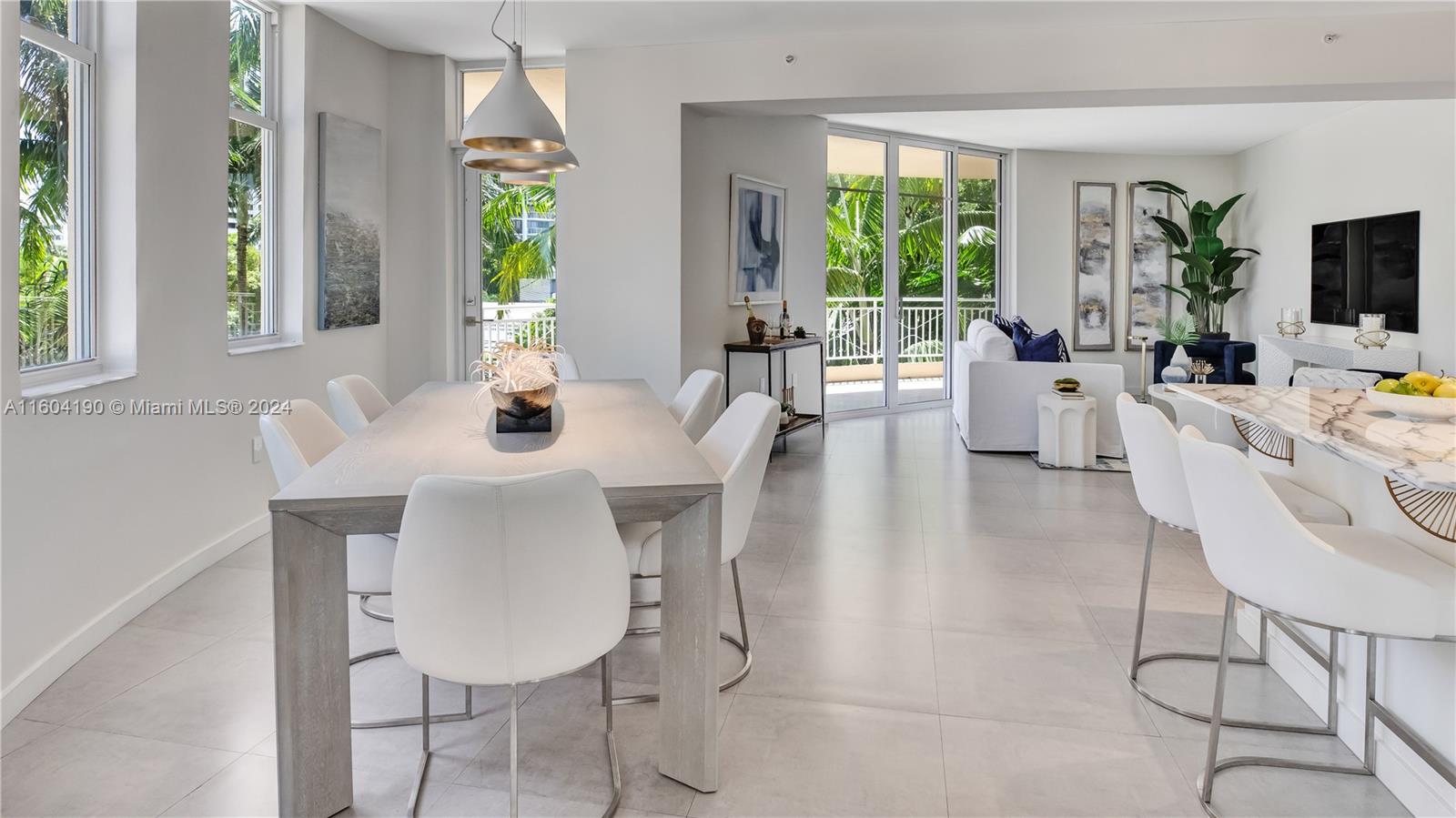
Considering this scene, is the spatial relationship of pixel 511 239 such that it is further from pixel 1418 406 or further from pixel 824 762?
pixel 1418 406

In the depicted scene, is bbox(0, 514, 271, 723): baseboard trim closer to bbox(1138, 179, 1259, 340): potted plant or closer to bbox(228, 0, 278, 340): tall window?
bbox(228, 0, 278, 340): tall window

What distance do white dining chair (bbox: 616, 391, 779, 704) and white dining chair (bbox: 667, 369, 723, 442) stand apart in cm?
53

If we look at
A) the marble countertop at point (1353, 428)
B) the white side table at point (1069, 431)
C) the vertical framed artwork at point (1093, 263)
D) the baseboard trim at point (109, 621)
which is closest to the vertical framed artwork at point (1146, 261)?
the vertical framed artwork at point (1093, 263)

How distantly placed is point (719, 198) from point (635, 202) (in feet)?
3.98

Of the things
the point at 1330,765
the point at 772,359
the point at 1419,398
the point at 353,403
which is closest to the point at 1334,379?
the point at 772,359

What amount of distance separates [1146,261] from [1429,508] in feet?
28.1

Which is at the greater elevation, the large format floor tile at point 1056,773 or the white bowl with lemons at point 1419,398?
the white bowl with lemons at point 1419,398

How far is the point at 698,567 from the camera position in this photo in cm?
220

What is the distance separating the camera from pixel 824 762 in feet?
7.88

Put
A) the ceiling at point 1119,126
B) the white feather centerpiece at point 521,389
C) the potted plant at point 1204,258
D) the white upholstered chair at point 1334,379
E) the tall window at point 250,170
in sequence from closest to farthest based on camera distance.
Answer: the white feather centerpiece at point 521,389 → the tall window at point 250,170 → the white upholstered chair at point 1334,379 → the ceiling at point 1119,126 → the potted plant at point 1204,258

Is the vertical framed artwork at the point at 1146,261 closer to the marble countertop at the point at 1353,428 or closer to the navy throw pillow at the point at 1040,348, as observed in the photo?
the navy throw pillow at the point at 1040,348

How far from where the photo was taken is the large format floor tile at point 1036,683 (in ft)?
8.73

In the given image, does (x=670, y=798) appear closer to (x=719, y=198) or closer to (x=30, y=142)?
(x=30, y=142)

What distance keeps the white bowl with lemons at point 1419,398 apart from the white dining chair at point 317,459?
8.20ft
